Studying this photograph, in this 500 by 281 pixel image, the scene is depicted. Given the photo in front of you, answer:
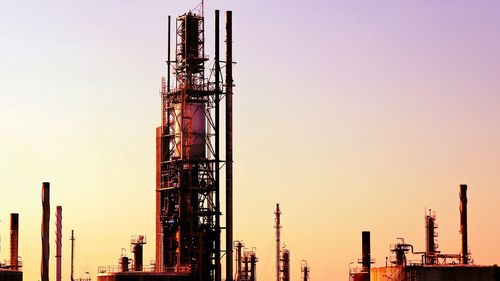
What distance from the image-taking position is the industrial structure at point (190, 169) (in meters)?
108

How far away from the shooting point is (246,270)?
410 ft

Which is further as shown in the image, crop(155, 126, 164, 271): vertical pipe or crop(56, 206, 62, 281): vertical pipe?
crop(56, 206, 62, 281): vertical pipe

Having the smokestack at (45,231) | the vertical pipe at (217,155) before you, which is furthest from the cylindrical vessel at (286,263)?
the smokestack at (45,231)

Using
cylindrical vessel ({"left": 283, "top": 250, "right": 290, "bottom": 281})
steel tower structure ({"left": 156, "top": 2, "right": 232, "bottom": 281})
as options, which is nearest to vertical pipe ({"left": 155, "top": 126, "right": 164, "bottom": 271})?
steel tower structure ({"left": 156, "top": 2, "right": 232, "bottom": 281})

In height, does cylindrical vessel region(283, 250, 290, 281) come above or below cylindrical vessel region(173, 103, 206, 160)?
below

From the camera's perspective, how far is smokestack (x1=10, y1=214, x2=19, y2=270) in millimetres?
115250

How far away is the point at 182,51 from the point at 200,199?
11.9 metres

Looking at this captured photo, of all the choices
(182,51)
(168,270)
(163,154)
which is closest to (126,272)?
(168,270)

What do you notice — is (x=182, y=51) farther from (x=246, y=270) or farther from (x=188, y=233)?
(x=246, y=270)

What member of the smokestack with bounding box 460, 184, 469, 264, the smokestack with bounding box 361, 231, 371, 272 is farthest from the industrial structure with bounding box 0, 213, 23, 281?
the smokestack with bounding box 460, 184, 469, 264

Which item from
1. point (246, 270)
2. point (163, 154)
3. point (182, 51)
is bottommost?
point (246, 270)

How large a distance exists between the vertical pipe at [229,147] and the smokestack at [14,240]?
57.7 feet

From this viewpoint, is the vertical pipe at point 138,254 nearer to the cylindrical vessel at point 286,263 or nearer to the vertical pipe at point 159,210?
the vertical pipe at point 159,210

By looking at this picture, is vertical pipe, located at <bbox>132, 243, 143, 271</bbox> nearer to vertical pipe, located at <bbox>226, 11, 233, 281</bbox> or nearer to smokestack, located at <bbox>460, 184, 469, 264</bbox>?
vertical pipe, located at <bbox>226, 11, 233, 281</bbox>
